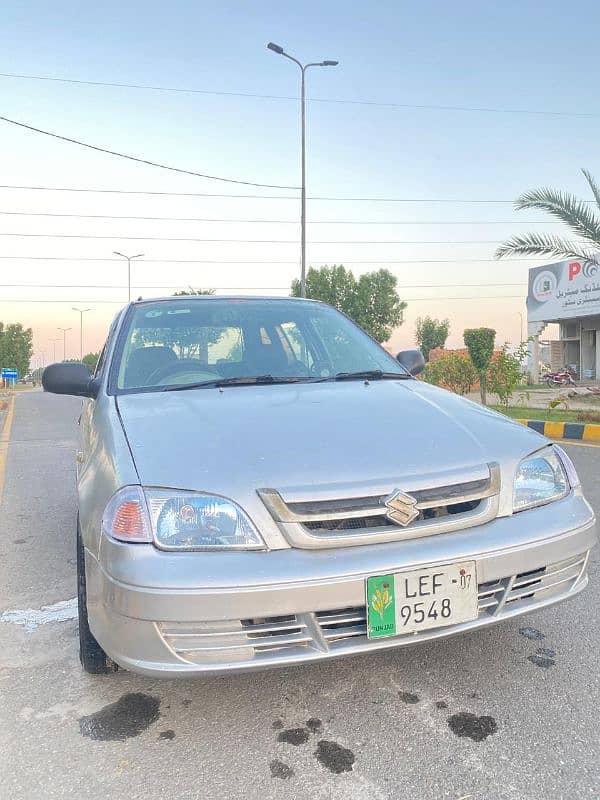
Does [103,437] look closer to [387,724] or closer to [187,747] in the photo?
[187,747]

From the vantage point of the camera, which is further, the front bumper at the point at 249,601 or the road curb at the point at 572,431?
the road curb at the point at 572,431

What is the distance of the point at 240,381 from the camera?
279 centimetres

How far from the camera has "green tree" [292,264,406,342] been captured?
49.3 m

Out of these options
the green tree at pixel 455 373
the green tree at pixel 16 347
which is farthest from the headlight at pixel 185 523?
the green tree at pixel 16 347

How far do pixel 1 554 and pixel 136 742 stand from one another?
93.1 inches

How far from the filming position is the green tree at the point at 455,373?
13602 mm

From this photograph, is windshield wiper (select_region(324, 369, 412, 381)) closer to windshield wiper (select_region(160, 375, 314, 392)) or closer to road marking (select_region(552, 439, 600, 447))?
windshield wiper (select_region(160, 375, 314, 392))

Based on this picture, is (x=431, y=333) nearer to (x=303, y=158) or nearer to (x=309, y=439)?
(x=303, y=158)

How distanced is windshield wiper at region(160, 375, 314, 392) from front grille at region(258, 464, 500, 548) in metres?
1.02

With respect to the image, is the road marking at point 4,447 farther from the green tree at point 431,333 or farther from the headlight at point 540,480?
the green tree at point 431,333

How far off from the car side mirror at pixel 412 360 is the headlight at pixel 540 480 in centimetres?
128

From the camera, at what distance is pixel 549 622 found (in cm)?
271

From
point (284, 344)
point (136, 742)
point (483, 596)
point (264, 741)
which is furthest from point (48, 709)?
point (284, 344)

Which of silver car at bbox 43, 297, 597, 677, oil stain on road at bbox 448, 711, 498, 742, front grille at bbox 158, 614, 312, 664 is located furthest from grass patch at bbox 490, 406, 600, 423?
front grille at bbox 158, 614, 312, 664
